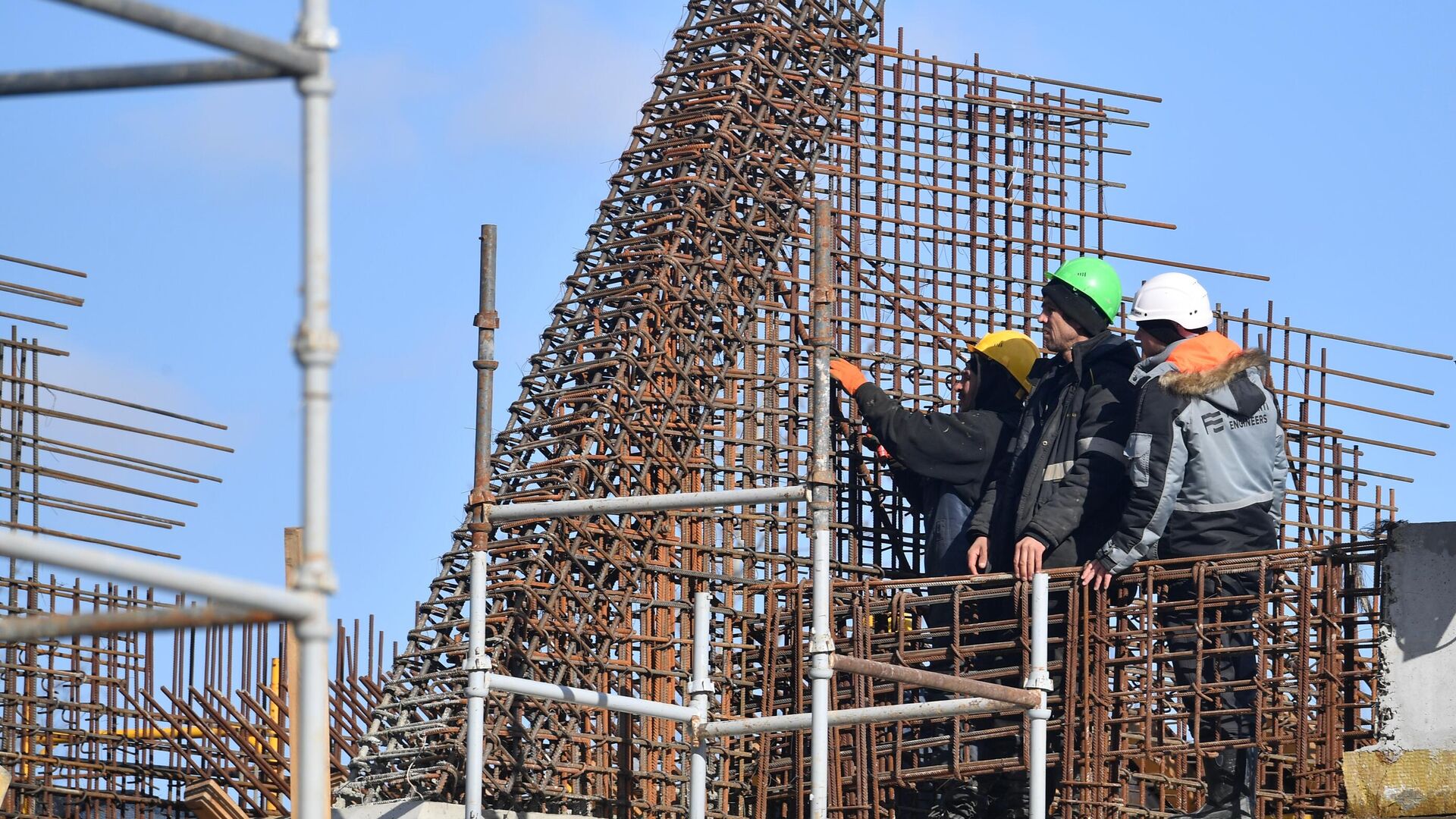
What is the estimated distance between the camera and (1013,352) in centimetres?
1443

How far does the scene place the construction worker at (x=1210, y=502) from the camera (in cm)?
1243

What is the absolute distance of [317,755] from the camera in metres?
6.73

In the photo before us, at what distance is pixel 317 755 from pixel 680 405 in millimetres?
7617

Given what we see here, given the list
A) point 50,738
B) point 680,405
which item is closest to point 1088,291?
point 680,405

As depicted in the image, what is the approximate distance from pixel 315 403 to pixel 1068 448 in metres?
6.98

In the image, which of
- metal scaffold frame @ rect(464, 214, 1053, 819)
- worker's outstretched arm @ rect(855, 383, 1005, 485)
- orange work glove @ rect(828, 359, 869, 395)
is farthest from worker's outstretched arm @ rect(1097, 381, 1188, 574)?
orange work glove @ rect(828, 359, 869, 395)

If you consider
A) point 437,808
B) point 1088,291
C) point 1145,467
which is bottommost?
point 437,808

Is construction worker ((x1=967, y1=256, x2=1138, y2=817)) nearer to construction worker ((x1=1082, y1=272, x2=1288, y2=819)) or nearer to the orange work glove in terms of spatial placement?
construction worker ((x1=1082, y1=272, x2=1288, y2=819))

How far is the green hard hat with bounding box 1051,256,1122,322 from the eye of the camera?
13.7 metres

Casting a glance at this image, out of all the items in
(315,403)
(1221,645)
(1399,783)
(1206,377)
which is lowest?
(1399,783)

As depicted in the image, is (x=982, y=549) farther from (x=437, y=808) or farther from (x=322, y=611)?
(x=322, y=611)

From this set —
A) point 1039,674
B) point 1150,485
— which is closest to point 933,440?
point 1150,485

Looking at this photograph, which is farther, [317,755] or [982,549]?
[982,549]

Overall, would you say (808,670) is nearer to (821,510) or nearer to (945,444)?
(821,510)
